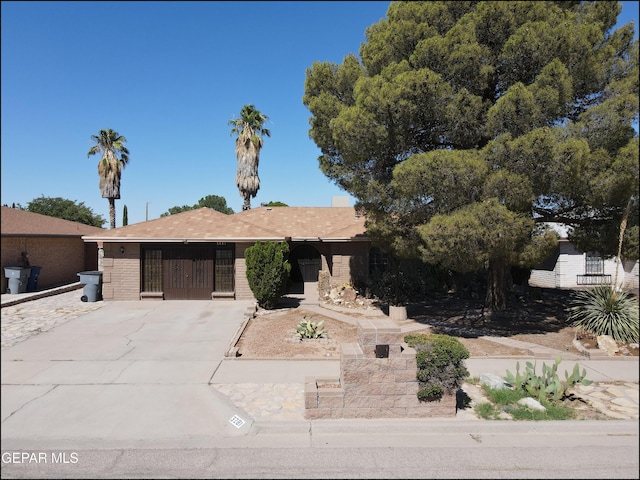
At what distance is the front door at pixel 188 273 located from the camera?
1480cm

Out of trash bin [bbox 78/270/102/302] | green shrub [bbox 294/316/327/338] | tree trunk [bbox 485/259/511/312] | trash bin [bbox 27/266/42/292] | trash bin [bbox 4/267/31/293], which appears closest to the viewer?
trash bin [bbox 4/267/31/293]

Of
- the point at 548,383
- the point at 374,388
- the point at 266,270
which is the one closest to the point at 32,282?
the point at 374,388

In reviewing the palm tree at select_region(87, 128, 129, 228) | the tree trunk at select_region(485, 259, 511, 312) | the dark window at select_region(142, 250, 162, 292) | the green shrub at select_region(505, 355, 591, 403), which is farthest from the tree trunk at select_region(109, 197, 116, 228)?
the green shrub at select_region(505, 355, 591, 403)

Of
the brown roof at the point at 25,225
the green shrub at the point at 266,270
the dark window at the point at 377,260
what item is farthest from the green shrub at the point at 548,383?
the dark window at the point at 377,260

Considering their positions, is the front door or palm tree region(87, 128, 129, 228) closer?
the front door

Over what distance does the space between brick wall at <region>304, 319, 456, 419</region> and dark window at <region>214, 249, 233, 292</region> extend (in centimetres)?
1017

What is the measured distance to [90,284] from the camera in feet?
44.2

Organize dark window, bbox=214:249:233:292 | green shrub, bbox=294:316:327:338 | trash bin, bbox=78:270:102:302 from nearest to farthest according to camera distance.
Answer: green shrub, bbox=294:316:327:338 < trash bin, bbox=78:270:102:302 < dark window, bbox=214:249:233:292

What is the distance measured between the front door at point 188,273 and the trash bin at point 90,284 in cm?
224

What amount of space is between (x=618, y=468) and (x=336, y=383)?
11.2 ft

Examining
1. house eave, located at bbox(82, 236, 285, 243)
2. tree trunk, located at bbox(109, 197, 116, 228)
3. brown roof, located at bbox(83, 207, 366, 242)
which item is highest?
tree trunk, located at bbox(109, 197, 116, 228)

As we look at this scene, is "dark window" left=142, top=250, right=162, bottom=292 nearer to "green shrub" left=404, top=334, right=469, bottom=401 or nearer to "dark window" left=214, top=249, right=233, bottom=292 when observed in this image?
"dark window" left=214, top=249, right=233, bottom=292

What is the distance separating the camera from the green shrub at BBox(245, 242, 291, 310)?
12703 millimetres

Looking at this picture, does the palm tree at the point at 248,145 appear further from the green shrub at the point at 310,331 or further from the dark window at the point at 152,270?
the green shrub at the point at 310,331
